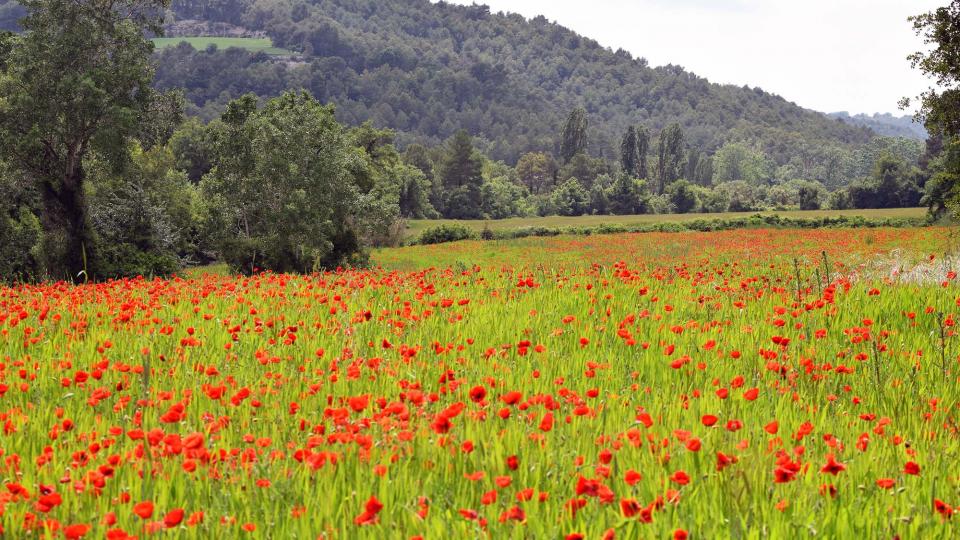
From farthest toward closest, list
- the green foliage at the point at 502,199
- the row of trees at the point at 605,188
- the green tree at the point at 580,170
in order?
the green tree at the point at 580,170
the green foliage at the point at 502,199
the row of trees at the point at 605,188

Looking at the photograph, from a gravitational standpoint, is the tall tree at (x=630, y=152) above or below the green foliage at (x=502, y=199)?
above

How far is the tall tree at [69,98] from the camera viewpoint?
26.8 meters

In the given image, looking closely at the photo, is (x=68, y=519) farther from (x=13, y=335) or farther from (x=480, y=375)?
(x=13, y=335)

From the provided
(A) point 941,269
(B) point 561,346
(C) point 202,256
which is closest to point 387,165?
(C) point 202,256

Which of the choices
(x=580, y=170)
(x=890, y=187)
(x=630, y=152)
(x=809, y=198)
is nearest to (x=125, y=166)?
(x=809, y=198)

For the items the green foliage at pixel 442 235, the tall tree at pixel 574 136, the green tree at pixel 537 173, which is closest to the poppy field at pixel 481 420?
the green foliage at pixel 442 235

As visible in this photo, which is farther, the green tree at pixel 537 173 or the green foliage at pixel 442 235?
the green tree at pixel 537 173

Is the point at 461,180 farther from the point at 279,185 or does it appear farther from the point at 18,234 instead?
the point at 18,234

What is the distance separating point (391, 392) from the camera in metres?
4.60

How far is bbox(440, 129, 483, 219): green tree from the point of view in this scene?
5054 inches

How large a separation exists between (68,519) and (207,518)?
22.7 inches

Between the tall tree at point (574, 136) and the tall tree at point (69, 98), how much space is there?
151 m

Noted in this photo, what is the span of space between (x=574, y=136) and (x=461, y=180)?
2038 inches

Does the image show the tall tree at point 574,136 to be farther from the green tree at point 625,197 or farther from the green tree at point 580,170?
the green tree at point 625,197
